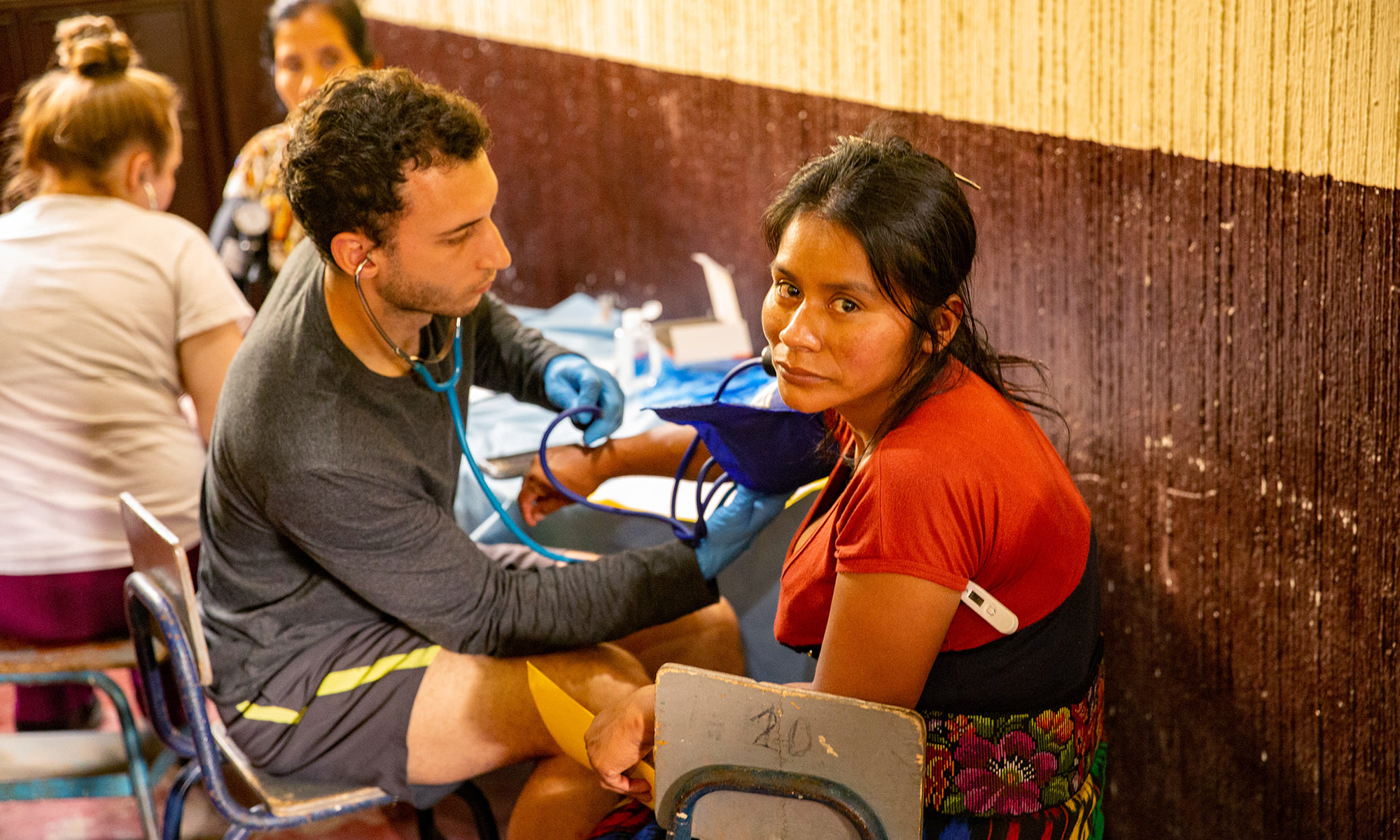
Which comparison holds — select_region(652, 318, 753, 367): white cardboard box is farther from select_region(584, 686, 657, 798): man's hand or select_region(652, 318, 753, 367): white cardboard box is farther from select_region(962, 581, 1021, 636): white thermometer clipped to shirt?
select_region(962, 581, 1021, 636): white thermometer clipped to shirt

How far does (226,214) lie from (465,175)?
70.1 inches

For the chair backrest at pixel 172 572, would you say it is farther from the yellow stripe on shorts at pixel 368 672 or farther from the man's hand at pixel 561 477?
the man's hand at pixel 561 477

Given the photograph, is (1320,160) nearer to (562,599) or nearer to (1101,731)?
(1101,731)

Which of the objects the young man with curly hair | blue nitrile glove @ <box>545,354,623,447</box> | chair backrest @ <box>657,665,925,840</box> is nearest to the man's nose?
the young man with curly hair

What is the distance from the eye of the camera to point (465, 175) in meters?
1.56

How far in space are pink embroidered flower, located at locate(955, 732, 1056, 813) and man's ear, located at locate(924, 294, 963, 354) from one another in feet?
1.29

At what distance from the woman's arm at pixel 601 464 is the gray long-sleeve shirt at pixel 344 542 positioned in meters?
0.19

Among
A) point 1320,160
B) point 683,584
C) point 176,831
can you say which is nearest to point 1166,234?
point 1320,160

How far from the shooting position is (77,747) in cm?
233

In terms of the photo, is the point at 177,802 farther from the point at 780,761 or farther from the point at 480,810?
the point at 780,761

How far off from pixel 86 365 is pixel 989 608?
1.75m

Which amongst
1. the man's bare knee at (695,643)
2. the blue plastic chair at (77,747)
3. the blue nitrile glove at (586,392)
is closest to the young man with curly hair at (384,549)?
the man's bare knee at (695,643)

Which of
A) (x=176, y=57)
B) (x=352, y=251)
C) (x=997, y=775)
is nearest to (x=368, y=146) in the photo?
(x=352, y=251)

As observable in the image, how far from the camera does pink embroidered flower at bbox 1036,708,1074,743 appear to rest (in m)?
1.16
